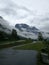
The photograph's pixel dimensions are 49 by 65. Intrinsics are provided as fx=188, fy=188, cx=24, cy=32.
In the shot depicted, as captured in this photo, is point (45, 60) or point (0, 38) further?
point (0, 38)

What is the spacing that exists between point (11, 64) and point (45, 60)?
246 inches

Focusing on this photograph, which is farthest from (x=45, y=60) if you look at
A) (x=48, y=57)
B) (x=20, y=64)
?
(x=20, y=64)

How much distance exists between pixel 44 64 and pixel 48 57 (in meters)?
1.47

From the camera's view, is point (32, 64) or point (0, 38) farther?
point (0, 38)

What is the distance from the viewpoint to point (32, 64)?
3409cm

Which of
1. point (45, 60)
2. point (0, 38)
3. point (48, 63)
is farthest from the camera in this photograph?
point (0, 38)

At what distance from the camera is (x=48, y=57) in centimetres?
3312

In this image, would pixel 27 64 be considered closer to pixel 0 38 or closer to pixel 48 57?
pixel 48 57

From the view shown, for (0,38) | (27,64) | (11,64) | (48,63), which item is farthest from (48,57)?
(0,38)

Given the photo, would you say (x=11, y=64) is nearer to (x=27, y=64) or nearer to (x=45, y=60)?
(x=27, y=64)

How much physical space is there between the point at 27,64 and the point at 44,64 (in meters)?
3.30

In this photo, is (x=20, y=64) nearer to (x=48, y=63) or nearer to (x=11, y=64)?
(x=11, y=64)

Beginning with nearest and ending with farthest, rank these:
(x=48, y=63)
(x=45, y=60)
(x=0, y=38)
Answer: (x=48, y=63) < (x=45, y=60) < (x=0, y=38)

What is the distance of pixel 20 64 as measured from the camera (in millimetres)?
33906
